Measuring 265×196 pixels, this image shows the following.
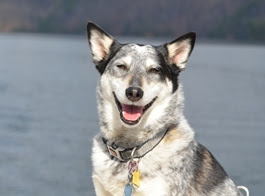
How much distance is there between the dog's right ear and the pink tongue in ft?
2.13

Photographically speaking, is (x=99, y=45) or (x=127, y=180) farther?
(x=99, y=45)

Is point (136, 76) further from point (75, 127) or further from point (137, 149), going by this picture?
point (75, 127)

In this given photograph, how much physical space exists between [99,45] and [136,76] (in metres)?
0.68

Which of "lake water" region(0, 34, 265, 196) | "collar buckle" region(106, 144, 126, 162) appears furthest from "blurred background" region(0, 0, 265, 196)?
"collar buckle" region(106, 144, 126, 162)

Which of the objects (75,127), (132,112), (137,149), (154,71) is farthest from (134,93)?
(75,127)

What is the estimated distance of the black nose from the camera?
647 cm

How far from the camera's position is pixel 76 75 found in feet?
193

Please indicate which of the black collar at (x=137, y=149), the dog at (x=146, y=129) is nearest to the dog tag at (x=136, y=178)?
the dog at (x=146, y=129)

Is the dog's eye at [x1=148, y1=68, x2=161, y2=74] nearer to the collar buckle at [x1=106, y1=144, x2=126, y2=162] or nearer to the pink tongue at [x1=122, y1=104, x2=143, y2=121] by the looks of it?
the pink tongue at [x1=122, y1=104, x2=143, y2=121]

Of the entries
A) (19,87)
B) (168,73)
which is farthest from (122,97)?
(19,87)

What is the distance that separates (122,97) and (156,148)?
0.71 meters

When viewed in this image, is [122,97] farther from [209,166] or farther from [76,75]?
[76,75]

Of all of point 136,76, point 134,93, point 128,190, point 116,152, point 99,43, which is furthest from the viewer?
point 99,43

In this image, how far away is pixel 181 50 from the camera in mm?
7020
